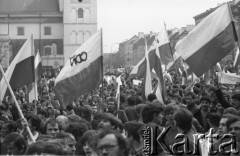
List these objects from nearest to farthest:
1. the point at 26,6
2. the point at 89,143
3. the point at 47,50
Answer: the point at 89,143 → the point at 47,50 → the point at 26,6

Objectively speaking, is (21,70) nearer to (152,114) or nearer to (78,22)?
(152,114)

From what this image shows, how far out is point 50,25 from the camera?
8900 centimetres

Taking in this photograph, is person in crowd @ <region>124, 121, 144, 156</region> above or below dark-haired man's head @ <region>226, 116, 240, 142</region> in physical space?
below

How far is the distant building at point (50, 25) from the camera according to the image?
83.5m

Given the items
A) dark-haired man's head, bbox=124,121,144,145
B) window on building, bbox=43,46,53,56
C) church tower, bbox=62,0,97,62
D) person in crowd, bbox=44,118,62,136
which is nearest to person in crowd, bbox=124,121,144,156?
dark-haired man's head, bbox=124,121,144,145

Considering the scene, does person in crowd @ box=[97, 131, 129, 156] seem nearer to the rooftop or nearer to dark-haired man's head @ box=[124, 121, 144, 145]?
dark-haired man's head @ box=[124, 121, 144, 145]

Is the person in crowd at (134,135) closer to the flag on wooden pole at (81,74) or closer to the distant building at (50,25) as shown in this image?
the flag on wooden pole at (81,74)

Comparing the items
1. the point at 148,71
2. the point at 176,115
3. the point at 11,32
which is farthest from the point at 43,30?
the point at 176,115

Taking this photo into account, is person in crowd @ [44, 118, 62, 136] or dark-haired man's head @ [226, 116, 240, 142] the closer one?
dark-haired man's head @ [226, 116, 240, 142]

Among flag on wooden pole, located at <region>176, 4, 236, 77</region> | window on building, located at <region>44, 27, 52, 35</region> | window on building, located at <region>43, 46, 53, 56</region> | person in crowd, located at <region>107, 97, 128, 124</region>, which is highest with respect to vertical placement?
window on building, located at <region>44, 27, 52, 35</region>

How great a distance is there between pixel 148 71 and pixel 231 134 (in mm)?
6754

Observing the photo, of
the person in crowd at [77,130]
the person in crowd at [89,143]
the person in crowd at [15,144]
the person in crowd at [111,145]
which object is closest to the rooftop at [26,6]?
the person in crowd at [77,130]

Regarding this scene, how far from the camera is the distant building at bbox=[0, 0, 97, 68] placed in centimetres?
8350

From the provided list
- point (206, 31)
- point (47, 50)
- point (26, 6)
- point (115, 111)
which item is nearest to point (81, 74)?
point (115, 111)
